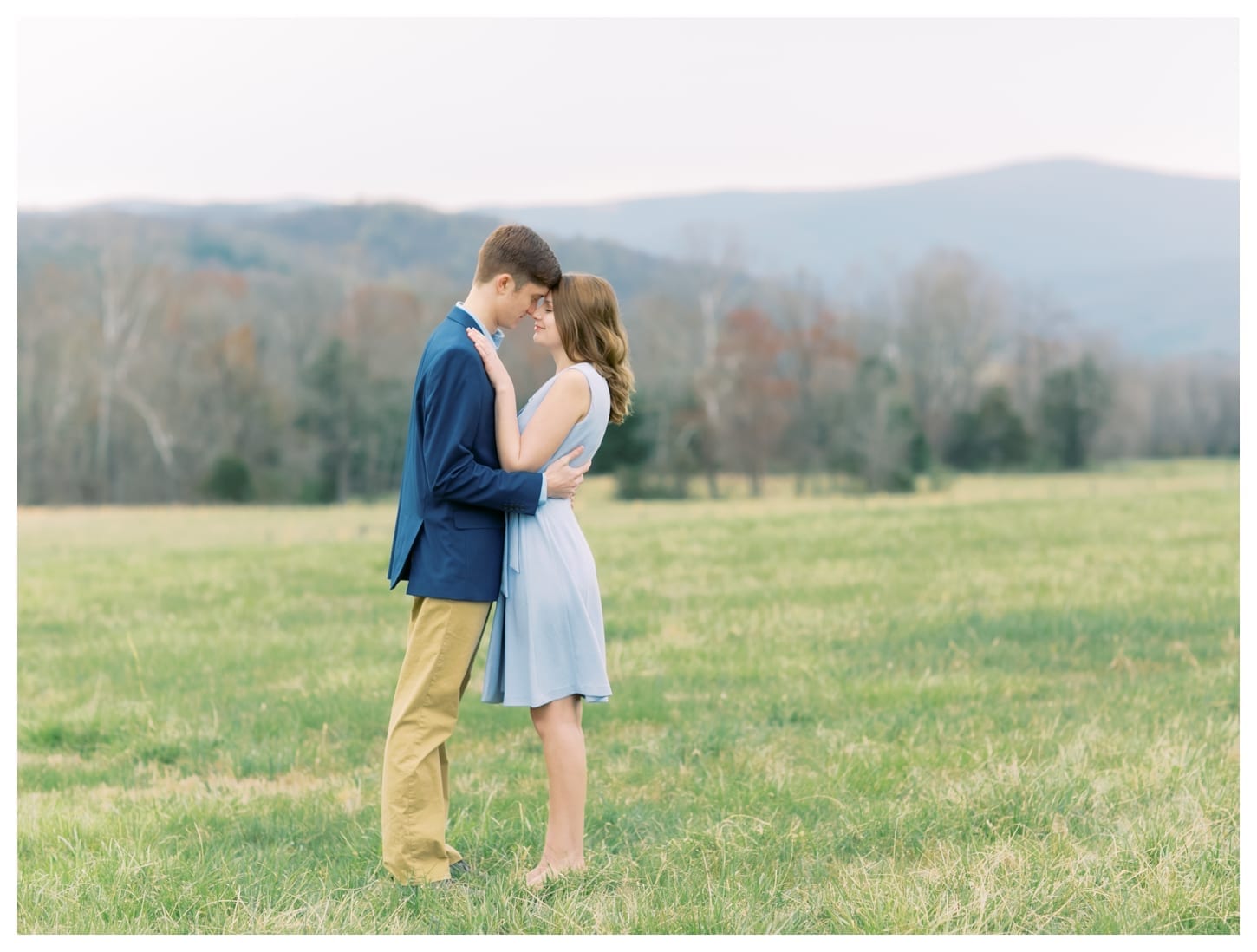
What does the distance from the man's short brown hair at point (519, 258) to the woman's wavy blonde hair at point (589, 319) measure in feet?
0.28

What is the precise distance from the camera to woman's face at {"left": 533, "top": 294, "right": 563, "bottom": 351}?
4914 mm

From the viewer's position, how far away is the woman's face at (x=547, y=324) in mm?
4914

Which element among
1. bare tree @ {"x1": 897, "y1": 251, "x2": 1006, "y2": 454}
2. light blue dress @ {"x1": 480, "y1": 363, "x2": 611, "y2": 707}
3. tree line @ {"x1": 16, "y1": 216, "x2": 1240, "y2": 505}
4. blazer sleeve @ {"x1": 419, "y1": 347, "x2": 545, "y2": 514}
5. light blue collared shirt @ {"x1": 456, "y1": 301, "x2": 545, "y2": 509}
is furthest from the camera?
bare tree @ {"x1": 897, "y1": 251, "x2": 1006, "y2": 454}

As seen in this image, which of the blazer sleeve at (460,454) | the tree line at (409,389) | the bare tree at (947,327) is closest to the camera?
the blazer sleeve at (460,454)

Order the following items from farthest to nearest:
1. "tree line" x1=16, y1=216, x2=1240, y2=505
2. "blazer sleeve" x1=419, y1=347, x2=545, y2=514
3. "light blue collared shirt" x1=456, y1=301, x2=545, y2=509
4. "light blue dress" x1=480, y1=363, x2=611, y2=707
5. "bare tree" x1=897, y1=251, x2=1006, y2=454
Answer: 1. "bare tree" x1=897, y1=251, x2=1006, y2=454
2. "tree line" x1=16, y1=216, x2=1240, y2=505
3. "light blue dress" x1=480, y1=363, x2=611, y2=707
4. "light blue collared shirt" x1=456, y1=301, x2=545, y2=509
5. "blazer sleeve" x1=419, y1=347, x2=545, y2=514

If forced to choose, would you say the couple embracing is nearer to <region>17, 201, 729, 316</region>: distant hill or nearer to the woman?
the woman

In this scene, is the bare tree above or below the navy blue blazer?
above

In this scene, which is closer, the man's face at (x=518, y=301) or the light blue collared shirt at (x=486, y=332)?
the light blue collared shirt at (x=486, y=332)

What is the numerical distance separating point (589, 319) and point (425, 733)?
1762 mm

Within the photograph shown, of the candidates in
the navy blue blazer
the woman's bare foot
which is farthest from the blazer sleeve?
the woman's bare foot

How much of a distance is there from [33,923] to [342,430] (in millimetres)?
52563

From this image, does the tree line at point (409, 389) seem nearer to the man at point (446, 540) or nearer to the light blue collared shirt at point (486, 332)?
the light blue collared shirt at point (486, 332)

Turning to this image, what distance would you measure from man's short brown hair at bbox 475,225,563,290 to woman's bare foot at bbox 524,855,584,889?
90.6 inches

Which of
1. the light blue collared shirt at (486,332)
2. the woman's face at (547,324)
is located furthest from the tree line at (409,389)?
the woman's face at (547,324)
